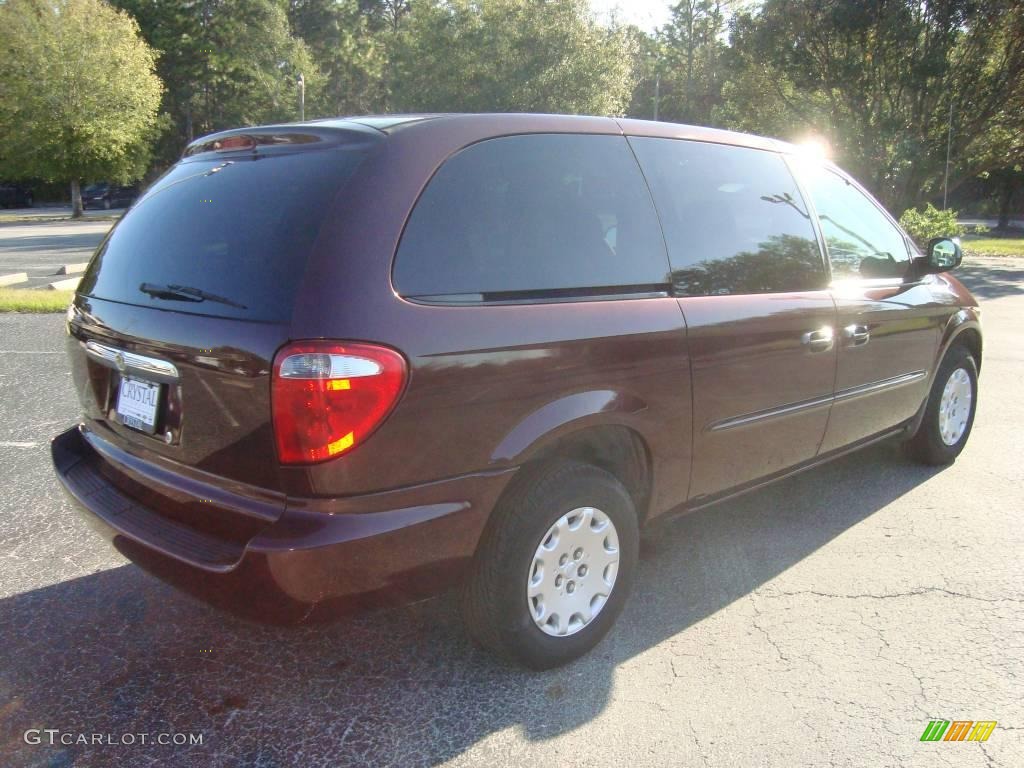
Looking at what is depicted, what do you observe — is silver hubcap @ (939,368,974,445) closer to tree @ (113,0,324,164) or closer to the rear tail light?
the rear tail light

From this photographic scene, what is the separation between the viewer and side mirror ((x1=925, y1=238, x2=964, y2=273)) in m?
4.39

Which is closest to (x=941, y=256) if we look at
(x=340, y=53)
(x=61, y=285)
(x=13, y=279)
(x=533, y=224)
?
(x=533, y=224)

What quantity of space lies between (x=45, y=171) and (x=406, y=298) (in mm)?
36210

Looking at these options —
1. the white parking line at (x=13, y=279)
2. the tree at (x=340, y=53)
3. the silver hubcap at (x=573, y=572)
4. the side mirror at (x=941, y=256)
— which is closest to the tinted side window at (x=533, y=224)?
the silver hubcap at (x=573, y=572)

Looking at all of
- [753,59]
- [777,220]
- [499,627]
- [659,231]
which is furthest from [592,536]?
[753,59]

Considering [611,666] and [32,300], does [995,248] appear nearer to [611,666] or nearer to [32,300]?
[32,300]

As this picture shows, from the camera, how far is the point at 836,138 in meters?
24.0

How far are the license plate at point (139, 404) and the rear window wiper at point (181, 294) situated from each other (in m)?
0.28

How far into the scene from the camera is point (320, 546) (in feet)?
6.92

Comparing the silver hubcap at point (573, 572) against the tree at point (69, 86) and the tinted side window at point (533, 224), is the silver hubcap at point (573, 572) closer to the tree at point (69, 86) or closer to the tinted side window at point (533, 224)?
the tinted side window at point (533, 224)

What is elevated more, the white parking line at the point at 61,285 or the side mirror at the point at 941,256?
the side mirror at the point at 941,256

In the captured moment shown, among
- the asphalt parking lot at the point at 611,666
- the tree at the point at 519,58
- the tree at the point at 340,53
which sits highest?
the tree at the point at 340,53
